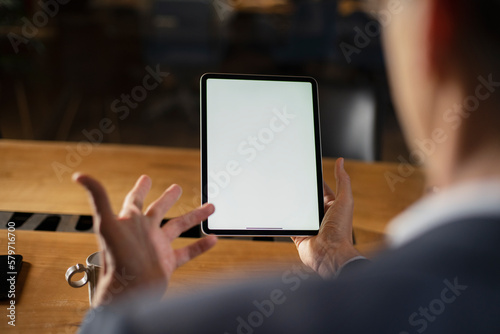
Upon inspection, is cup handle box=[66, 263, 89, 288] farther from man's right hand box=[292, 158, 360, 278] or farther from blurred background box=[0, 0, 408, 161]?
blurred background box=[0, 0, 408, 161]

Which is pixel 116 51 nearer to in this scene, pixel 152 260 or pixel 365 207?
pixel 365 207

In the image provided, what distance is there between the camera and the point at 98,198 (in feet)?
2.01

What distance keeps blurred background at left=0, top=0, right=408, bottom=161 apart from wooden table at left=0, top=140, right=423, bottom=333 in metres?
1.98

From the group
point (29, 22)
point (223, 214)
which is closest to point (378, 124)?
point (223, 214)

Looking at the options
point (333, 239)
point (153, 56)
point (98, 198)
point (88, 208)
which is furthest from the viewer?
Result: point (153, 56)

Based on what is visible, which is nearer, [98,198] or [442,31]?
[442,31]

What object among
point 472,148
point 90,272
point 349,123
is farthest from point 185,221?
point 349,123

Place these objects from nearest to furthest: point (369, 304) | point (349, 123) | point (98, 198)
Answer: point (369, 304), point (98, 198), point (349, 123)

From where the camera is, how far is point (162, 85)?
475 centimetres

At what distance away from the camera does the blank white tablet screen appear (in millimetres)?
916

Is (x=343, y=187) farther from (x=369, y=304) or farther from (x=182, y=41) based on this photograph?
(x=182, y=41)

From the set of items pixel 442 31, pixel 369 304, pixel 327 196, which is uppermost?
pixel 442 31

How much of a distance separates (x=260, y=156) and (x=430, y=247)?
566 millimetres

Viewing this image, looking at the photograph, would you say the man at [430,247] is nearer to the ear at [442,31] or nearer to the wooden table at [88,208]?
the ear at [442,31]
